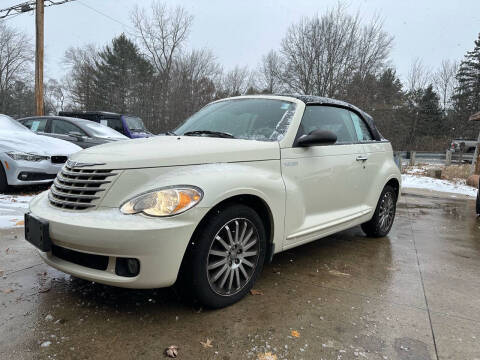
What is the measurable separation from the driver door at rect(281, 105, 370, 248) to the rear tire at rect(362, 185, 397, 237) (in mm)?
479

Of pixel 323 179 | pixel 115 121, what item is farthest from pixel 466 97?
pixel 323 179

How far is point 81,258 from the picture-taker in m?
2.34

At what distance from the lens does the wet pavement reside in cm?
209

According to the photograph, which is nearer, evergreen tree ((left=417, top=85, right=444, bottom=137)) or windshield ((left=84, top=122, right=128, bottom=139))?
windshield ((left=84, top=122, right=128, bottom=139))

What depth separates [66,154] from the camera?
20.9ft

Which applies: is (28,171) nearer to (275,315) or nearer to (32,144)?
(32,144)

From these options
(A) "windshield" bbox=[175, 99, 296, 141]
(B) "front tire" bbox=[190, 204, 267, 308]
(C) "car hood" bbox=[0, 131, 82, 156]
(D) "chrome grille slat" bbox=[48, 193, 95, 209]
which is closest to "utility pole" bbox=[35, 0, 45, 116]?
(C) "car hood" bbox=[0, 131, 82, 156]

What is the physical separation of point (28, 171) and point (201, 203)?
494 cm

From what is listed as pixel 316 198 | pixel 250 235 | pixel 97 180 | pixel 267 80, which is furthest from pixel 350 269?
pixel 267 80

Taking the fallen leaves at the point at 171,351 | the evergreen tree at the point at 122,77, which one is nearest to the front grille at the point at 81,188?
the fallen leaves at the point at 171,351

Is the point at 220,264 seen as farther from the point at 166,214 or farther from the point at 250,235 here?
the point at 166,214

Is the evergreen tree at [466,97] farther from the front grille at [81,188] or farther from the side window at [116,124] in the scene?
the front grille at [81,188]

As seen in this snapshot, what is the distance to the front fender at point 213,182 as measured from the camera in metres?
2.26

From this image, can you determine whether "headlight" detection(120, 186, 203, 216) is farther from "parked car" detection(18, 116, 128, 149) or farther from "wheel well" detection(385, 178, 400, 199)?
"parked car" detection(18, 116, 128, 149)
